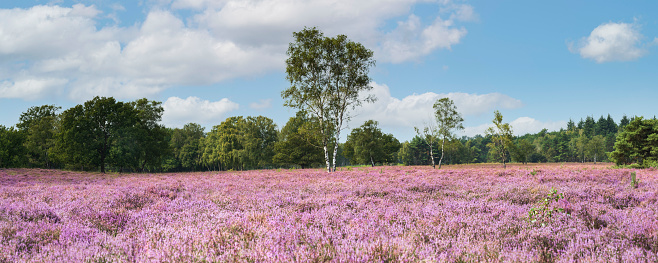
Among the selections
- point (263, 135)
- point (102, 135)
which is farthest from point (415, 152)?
point (102, 135)

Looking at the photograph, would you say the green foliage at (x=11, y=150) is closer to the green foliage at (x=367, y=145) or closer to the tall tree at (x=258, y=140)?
the tall tree at (x=258, y=140)

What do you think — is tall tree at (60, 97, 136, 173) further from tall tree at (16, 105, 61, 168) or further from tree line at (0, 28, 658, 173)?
tall tree at (16, 105, 61, 168)

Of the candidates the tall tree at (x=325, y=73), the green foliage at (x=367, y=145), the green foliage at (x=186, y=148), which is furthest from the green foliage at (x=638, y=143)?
the green foliage at (x=186, y=148)

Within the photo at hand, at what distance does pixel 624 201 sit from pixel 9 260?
10564 mm

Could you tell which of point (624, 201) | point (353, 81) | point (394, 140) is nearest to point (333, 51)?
point (353, 81)

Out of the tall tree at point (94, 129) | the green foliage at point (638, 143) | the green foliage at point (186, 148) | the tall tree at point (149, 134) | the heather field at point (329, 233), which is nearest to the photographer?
the heather field at point (329, 233)

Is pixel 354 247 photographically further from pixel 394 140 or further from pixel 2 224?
pixel 394 140

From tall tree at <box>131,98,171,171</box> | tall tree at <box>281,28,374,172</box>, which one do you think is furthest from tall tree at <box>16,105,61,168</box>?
tall tree at <box>281,28,374,172</box>

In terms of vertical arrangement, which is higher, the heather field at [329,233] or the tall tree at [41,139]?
the tall tree at [41,139]

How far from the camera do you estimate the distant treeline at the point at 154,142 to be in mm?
37469

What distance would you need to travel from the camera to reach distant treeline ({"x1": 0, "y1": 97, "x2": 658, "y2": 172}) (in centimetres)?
3747

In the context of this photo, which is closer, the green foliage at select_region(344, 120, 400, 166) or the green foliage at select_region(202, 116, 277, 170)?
the green foliage at select_region(202, 116, 277, 170)

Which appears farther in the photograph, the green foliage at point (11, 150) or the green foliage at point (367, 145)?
the green foliage at point (367, 145)

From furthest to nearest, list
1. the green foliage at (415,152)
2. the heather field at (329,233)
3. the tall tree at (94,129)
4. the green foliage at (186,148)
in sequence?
1. the green foliage at (415,152)
2. the green foliage at (186,148)
3. the tall tree at (94,129)
4. the heather field at (329,233)
